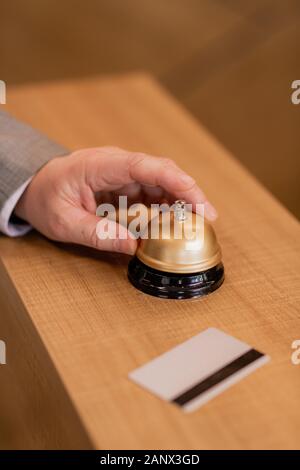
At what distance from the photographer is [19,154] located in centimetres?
91

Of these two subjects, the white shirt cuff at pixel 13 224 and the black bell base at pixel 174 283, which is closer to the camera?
the black bell base at pixel 174 283

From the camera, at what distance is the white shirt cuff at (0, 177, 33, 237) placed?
0.87m

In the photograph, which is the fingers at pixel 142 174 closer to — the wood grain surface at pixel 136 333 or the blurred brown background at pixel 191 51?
the wood grain surface at pixel 136 333

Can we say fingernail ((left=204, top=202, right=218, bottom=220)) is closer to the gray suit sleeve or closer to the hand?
the hand

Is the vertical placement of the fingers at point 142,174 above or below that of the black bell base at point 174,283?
above

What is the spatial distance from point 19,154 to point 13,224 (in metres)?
0.08

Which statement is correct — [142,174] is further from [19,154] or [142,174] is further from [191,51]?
[191,51]

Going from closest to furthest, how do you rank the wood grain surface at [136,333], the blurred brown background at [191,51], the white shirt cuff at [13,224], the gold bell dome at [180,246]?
the wood grain surface at [136,333], the gold bell dome at [180,246], the white shirt cuff at [13,224], the blurred brown background at [191,51]

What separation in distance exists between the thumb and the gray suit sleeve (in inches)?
3.9

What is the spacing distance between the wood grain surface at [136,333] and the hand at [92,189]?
29mm

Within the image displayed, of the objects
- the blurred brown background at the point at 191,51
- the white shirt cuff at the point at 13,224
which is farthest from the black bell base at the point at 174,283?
the blurred brown background at the point at 191,51

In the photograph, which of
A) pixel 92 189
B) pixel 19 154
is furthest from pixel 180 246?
pixel 19 154

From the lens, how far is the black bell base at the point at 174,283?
0.76 m
